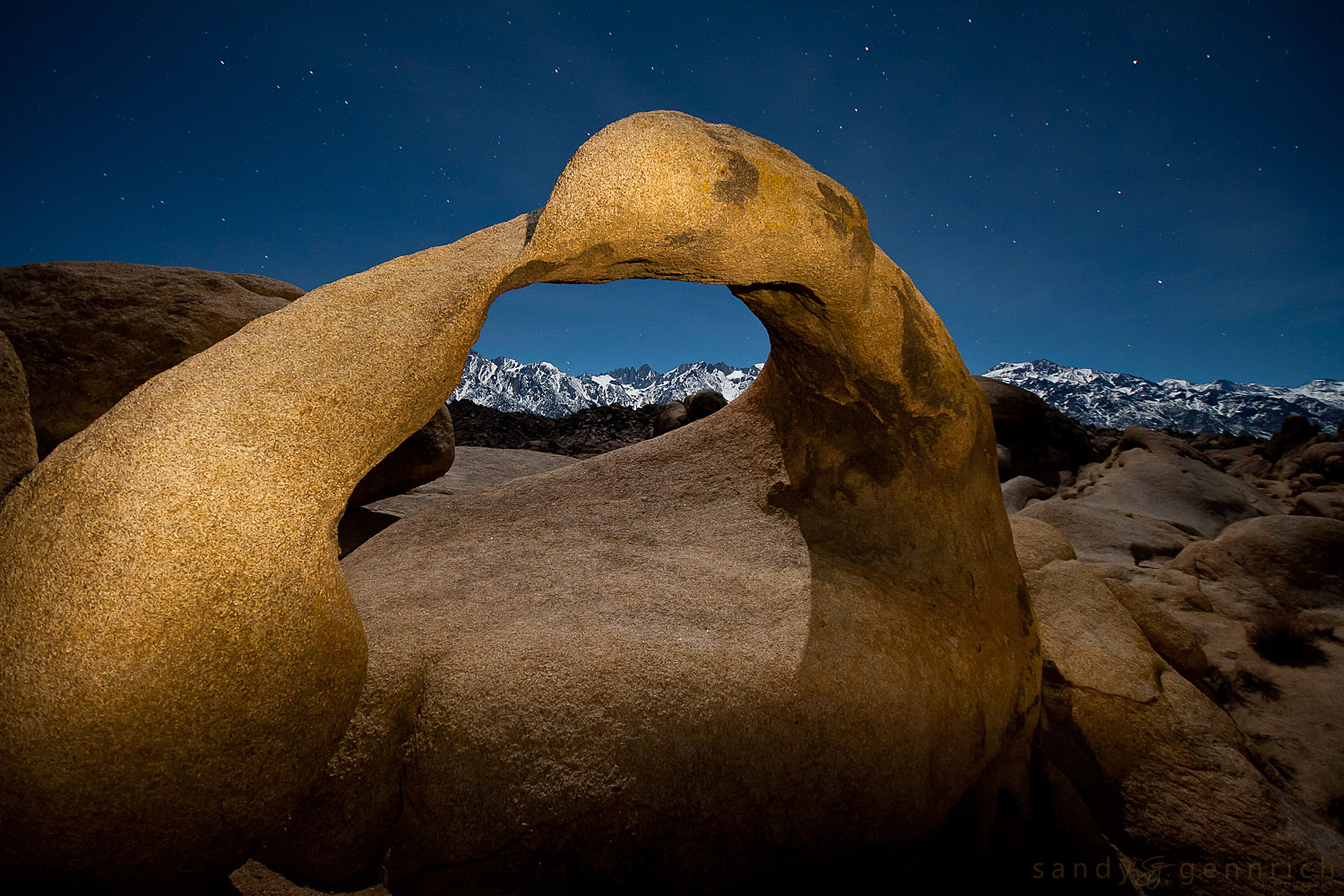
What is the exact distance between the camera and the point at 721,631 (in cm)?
190

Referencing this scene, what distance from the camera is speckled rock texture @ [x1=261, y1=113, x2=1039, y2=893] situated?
4.93 feet

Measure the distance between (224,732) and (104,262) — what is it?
317cm

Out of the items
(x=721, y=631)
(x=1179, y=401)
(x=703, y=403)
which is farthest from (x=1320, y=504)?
(x=1179, y=401)

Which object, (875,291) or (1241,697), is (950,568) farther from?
(1241,697)

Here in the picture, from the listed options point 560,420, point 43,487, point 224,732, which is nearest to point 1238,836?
point 224,732

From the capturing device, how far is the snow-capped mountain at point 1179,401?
114 m

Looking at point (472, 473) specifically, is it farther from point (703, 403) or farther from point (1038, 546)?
point (703, 403)

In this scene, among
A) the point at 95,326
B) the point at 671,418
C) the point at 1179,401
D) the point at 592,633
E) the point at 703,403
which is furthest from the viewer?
the point at 1179,401

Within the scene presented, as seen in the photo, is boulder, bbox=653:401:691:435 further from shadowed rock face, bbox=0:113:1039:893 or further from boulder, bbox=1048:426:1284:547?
shadowed rock face, bbox=0:113:1039:893

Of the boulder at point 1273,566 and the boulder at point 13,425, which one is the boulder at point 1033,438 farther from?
the boulder at point 13,425

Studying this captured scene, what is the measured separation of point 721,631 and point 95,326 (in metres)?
3.22

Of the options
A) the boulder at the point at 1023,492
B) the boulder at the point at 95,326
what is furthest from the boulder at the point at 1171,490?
the boulder at the point at 95,326

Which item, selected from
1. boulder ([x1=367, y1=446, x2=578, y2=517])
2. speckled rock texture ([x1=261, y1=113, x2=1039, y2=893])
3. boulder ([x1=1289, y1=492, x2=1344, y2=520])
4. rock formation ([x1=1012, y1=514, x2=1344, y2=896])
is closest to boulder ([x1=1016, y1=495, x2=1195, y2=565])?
boulder ([x1=1289, y1=492, x2=1344, y2=520])

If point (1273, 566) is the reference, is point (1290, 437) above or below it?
above
